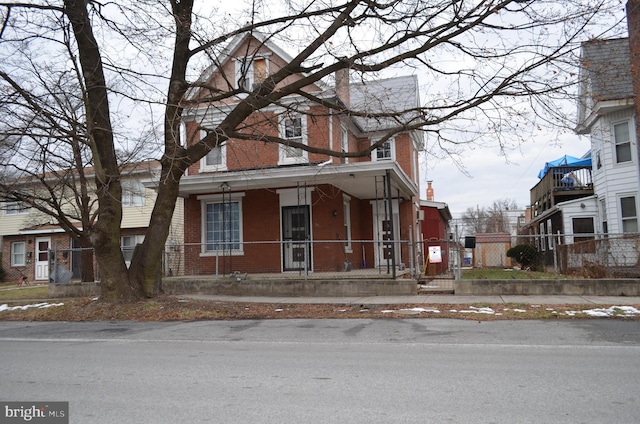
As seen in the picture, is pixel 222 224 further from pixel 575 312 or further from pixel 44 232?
pixel 44 232

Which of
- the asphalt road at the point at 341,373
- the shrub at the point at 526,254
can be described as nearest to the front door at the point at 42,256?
the asphalt road at the point at 341,373

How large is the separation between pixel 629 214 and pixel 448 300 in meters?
10.5

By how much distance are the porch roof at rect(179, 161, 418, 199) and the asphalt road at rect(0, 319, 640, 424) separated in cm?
661

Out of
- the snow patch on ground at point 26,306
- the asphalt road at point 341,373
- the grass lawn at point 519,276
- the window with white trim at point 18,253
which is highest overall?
the window with white trim at point 18,253

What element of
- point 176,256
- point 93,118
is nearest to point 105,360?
point 93,118

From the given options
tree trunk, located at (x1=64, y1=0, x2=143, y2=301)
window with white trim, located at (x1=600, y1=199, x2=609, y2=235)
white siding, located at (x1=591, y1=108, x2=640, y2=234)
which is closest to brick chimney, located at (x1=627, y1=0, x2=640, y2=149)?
white siding, located at (x1=591, y1=108, x2=640, y2=234)

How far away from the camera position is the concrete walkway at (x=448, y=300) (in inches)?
464

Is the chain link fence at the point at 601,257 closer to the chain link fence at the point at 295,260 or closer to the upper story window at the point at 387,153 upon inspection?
the chain link fence at the point at 295,260

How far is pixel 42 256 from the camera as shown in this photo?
99.7ft

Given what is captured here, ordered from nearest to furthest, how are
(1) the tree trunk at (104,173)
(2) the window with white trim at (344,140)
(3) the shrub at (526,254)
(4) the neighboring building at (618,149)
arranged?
1. (1) the tree trunk at (104,173)
2. (4) the neighboring building at (618,149)
3. (2) the window with white trim at (344,140)
4. (3) the shrub at (526,254)

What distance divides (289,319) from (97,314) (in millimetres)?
4685

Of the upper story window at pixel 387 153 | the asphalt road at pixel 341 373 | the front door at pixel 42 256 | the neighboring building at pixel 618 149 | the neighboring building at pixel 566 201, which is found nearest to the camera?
the asphalt road at pixel 341 373

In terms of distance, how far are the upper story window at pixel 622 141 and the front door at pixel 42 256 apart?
2967cm

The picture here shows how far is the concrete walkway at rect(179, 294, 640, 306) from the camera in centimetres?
1178
